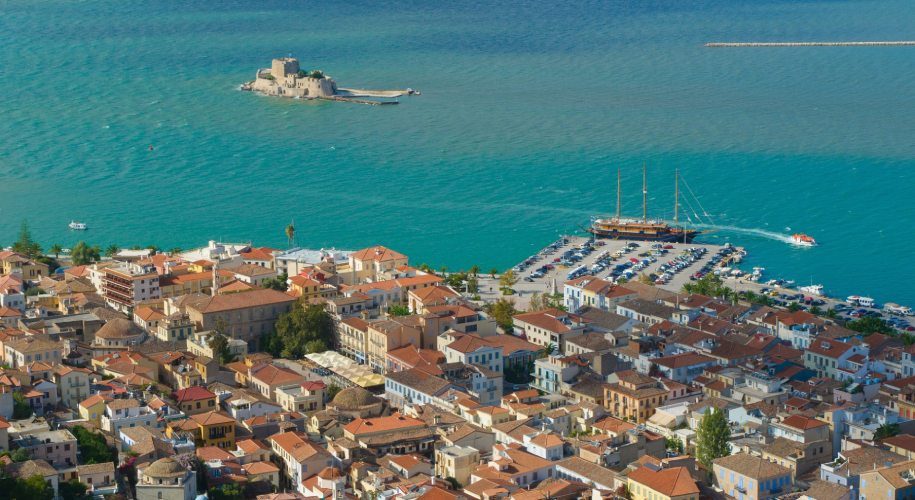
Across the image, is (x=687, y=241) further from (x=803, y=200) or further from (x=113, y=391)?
(x=113, y=391)

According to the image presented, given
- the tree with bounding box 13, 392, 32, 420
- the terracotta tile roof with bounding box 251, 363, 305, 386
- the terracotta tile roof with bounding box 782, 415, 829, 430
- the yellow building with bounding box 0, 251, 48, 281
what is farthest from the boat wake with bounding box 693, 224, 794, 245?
the tree with bounding box 13, 392, 32, 420

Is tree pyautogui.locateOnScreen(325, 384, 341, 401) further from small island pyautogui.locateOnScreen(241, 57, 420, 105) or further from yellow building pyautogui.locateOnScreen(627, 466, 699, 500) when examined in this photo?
small island pyautogui.locateOnScreen(241, 57, 420, 105)

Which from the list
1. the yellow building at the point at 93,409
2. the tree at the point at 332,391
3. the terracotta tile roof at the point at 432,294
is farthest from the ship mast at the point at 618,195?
the yellow building at the point at 93,409

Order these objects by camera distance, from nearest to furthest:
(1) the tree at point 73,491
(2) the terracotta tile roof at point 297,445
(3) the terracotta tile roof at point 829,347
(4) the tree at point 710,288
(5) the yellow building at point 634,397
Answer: (1) the tree at point 73,491 → (2) the terracotta tile roof at point 297,445 → (5) the yellow building at point 634,397 → (3) the terracotta tile roof at point 829,347 → (4) the tree at point 710,288

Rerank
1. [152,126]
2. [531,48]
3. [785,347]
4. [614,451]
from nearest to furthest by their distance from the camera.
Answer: [614,451] → [785,347] → [152,126] → [531,48]

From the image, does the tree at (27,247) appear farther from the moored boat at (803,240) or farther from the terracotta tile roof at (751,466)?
the terracotta tile roof at (751,466)

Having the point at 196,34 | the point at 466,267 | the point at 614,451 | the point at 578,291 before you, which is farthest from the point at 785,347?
the point at 196,34
